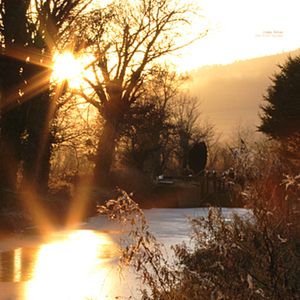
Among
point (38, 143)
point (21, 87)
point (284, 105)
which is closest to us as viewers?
point (21, 87)

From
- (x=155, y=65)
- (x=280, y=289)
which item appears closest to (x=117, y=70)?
(x=155, y=65)

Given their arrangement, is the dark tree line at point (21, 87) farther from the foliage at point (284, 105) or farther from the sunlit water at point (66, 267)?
the foliage at point (284, 105)

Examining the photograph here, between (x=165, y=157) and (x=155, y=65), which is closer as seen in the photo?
(x=155, y=65)

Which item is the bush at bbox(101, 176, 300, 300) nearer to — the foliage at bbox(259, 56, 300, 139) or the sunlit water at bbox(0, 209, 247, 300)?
the sunlit water at bbox(0, 209, 247, 300)

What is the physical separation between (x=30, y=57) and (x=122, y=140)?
29317 mm

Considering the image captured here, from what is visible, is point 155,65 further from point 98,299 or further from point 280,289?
point 280,289

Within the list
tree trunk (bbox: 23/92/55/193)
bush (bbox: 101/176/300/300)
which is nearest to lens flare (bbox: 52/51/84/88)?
tree trunk (bbox: 23/92/55/193)

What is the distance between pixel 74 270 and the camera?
1195cm

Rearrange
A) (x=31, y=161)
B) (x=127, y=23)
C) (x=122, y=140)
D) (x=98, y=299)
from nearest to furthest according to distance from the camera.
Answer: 1. (x=98, y=299)
2. (x=31, y=161)
3. (x=127, y=23)
4. (x=122, y=140)

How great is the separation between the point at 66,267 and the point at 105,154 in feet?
92.5

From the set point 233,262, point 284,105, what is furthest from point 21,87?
point 284,105

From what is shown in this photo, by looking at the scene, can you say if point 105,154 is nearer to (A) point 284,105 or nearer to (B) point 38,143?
(A) point 284,105

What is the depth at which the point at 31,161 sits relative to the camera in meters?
24.6

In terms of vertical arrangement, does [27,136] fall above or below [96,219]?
above
